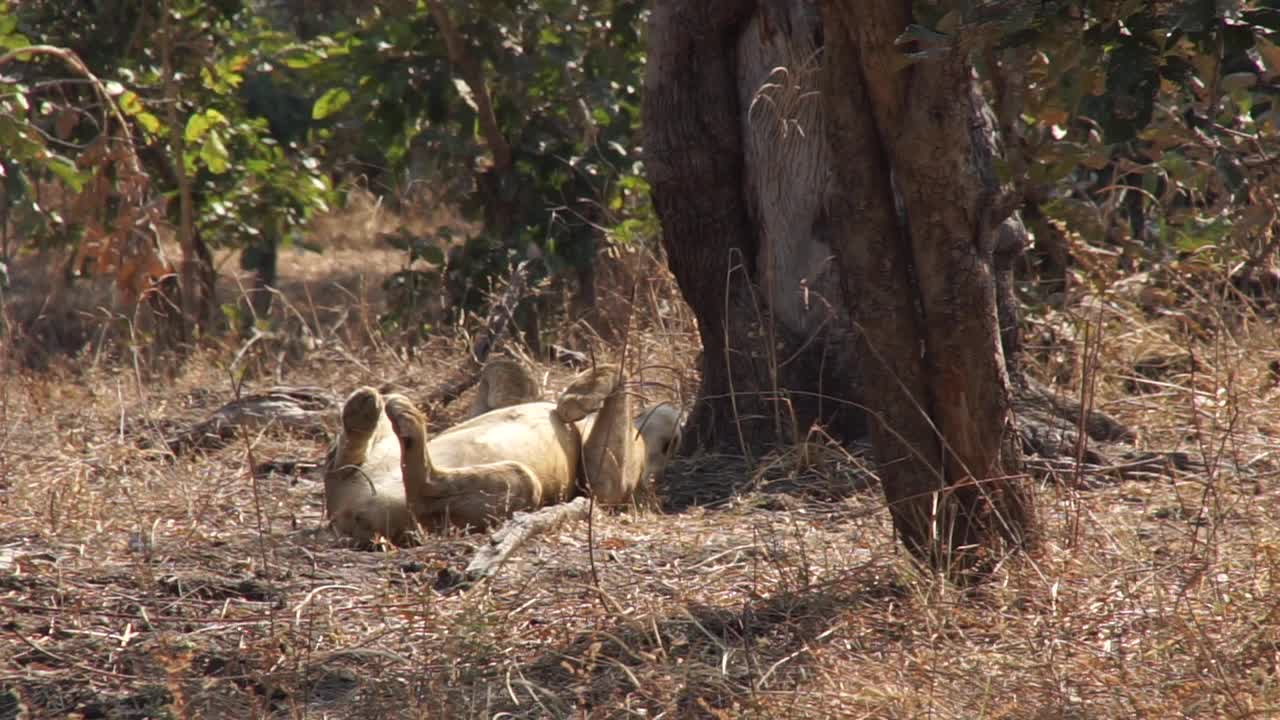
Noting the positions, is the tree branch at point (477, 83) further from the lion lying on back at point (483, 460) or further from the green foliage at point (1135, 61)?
the green foliage at point (1135, 61)

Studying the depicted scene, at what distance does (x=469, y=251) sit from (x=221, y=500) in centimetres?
359

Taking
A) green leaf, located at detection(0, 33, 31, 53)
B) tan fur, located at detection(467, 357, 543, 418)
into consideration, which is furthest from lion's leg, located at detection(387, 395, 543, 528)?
green leaf, located at detection(0, 33, 31, 53)

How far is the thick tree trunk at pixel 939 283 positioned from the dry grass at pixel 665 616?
5.9 inches

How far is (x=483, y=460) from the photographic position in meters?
4.48

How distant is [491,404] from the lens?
527 cm

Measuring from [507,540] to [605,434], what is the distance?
84 centimetres

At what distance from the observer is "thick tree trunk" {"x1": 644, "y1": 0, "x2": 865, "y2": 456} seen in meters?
5.08

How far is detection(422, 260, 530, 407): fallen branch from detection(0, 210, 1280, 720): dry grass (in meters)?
1.56

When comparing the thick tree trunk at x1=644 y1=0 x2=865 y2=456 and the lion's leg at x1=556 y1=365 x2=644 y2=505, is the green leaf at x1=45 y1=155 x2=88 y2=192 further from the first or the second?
the lion's leg at x1=556 y1=365 x2=644 y2=505

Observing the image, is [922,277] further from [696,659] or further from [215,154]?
[215,154]

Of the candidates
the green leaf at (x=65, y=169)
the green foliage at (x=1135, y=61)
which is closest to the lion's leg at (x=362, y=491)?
the green foliage at (x=1135, y=61)

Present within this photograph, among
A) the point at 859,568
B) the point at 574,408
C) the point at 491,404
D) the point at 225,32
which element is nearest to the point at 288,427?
the point at 491,404

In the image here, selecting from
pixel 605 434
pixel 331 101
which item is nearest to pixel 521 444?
pixel 605 434

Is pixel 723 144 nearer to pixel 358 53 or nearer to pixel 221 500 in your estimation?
pixel 221 500
